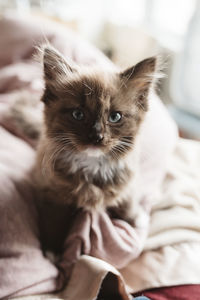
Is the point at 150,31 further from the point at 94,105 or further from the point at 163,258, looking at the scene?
the point at 163,258

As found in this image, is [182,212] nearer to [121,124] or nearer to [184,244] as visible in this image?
[184,244]

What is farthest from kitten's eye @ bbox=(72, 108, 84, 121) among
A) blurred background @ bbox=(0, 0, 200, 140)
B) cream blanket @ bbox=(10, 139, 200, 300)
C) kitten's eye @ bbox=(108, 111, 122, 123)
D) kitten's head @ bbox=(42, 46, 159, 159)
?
blurred background @ bbox=(0, 0, 200, 140)

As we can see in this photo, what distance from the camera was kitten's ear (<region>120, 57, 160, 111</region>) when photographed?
3.39ft

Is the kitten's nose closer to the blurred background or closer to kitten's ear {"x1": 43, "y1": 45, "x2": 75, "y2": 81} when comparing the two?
kitten's ear {"x1": 43, "y1": 45, "x2": 75, "y2": 81}

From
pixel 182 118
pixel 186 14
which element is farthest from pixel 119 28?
pixel 182 118

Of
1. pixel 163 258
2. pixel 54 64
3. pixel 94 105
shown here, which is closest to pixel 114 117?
pixel 94 105

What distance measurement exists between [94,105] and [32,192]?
A: 1.62 ft

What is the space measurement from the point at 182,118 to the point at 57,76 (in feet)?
4.90

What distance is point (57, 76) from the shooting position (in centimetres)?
106

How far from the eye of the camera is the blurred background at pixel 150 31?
2.19m

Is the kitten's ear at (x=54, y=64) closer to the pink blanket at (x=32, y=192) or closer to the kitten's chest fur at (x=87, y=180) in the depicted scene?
the kitten's chest fur at (x=87, y=180)

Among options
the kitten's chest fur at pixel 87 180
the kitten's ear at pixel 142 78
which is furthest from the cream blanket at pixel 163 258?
the kitten's ear at pixel 142 78

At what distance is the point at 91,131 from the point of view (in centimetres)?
96

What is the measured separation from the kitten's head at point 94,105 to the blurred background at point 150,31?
1069 mm
